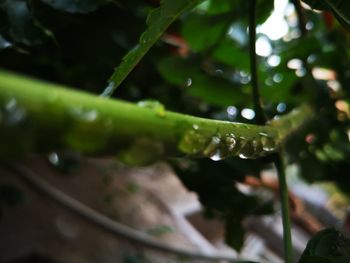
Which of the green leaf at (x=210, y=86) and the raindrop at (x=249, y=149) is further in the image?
the green leaf at (x=210, y=86)

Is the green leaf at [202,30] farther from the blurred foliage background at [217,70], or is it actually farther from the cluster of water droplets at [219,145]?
the cluster of water droplets at [219,145]

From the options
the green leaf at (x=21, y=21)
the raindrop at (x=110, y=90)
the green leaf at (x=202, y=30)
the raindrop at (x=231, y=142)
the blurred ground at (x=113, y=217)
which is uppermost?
the raindrop at (x=231, y=142)

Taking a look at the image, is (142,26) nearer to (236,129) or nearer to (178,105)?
(178,105)

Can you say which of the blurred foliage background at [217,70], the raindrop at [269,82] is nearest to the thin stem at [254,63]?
A: the blurred foliage background at [217,70]

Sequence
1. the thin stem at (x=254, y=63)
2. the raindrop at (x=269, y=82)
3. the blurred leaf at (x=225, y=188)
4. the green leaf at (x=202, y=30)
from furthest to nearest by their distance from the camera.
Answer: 1. the raindrop at (x=269, y=82)
2. the green leaf at (x=202, y=30)
3. the blurred leaf at (x=225, y=188)
4. the thin stem at (x=254, y=63)

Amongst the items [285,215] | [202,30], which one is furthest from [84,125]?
[202,30]

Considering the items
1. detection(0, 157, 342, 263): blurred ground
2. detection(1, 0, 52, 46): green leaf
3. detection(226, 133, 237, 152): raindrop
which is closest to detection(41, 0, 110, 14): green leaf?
detection(1, 0, 52, 46): green leaf

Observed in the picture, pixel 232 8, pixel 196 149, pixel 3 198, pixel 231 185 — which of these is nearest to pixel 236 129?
pixel 196 149

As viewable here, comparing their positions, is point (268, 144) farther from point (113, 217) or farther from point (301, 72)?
point (113, 217)
